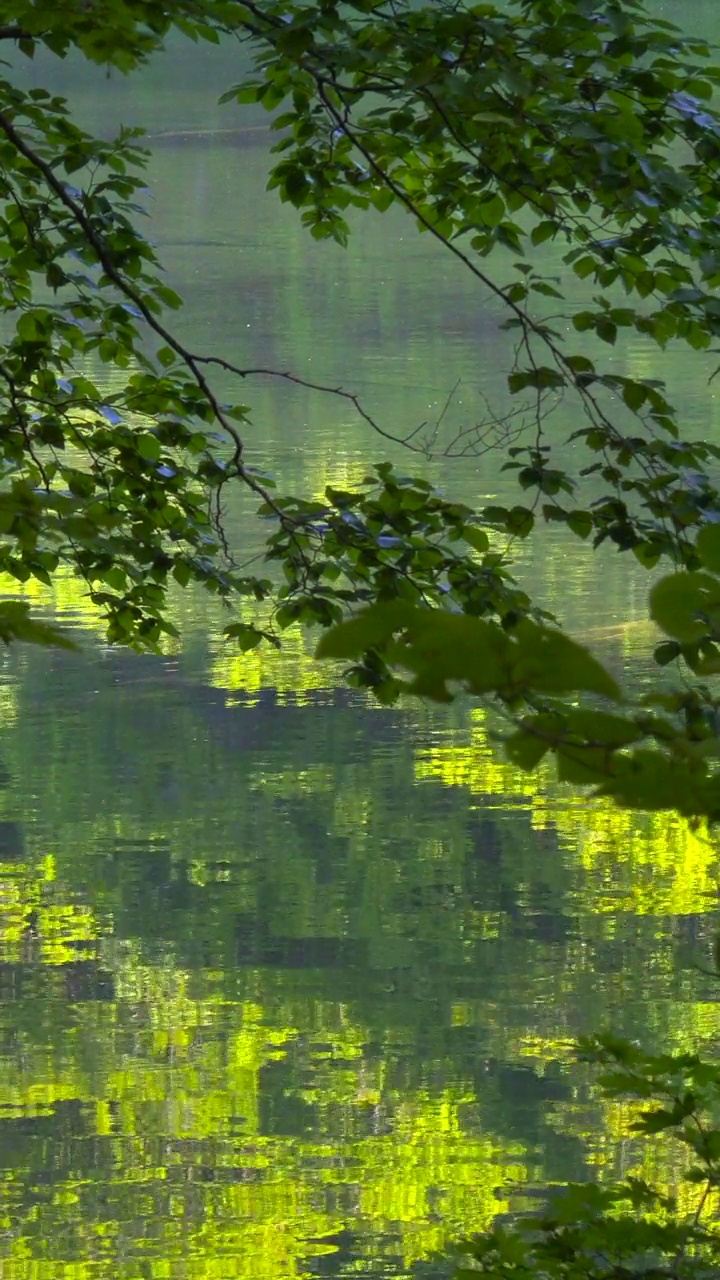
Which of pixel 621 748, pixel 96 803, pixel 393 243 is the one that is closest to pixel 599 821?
pixel 96 803

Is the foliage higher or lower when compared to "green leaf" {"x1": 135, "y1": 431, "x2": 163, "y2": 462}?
lower

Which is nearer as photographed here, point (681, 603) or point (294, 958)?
point (681, 603)

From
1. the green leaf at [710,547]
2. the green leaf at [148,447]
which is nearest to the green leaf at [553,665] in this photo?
the green leaf at [710,547]

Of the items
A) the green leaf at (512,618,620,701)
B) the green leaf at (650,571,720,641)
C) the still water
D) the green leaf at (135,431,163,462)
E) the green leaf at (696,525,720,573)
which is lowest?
the still water

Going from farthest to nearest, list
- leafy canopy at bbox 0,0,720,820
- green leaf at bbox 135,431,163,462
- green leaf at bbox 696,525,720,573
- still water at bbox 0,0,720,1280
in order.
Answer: still water at bbox 0,0,720,1280 → green leaf at bbox 135,431,163,462 → leafy canopy at bbox 0,0,720,820 → green leaf at bbox 696,525,720,573

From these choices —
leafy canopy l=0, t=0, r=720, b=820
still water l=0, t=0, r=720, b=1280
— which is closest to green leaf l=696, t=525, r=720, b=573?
leafy canopy l=0, t=0, r=720, b=820

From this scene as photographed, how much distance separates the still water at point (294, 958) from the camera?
4379 millimetres

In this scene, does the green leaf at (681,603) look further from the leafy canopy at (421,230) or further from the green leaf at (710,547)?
the leafy canopy at (421,230)

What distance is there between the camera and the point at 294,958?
565 centimetres

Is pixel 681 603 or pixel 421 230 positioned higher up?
pixel 421 230

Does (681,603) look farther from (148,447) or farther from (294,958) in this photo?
(294,958)

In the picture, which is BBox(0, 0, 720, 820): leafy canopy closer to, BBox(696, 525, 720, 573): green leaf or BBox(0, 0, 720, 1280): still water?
BBox(0, 0, 720, 1280): still water

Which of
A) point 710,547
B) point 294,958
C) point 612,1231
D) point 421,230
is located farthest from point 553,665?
point 294,958

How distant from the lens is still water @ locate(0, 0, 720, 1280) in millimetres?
4379
